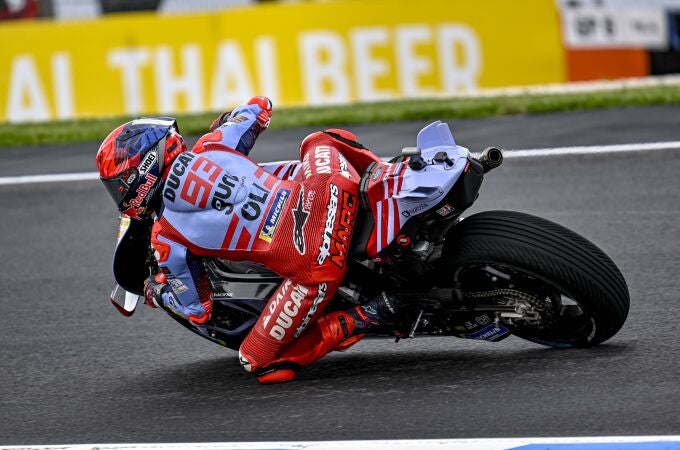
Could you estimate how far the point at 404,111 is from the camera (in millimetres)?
11586

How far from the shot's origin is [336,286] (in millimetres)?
5230

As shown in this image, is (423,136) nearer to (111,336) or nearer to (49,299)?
(111,336)

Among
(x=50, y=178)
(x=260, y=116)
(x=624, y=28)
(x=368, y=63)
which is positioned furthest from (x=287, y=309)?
(x=624, y=28)

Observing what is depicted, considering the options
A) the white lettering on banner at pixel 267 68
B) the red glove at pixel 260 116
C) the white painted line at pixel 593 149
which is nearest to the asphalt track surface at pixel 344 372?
the white painted line at pixel 593 149

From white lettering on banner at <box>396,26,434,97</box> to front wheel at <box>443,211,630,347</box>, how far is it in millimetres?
7878

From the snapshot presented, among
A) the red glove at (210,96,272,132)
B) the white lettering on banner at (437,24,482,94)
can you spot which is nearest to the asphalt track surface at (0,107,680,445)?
the red glove at (210,96,272,132)

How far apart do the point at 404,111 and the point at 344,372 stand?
6.30m

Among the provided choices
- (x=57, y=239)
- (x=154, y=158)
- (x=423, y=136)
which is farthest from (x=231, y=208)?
(x=57, y=239)

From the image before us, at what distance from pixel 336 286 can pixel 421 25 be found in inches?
317

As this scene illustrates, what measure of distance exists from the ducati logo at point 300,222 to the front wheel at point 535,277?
62 centimetres

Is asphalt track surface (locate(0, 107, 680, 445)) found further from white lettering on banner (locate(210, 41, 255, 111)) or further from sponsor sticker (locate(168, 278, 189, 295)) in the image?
white lettering on banner (locate(210, 41, 255, 111))

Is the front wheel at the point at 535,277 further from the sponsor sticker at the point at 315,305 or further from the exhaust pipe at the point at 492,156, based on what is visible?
the sponsor sticker at the point at 315,305

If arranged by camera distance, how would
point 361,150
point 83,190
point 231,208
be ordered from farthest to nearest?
point 83,190 → point 361,150 → point 231,208

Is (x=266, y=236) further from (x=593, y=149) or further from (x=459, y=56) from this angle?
(x=459, y=56)
